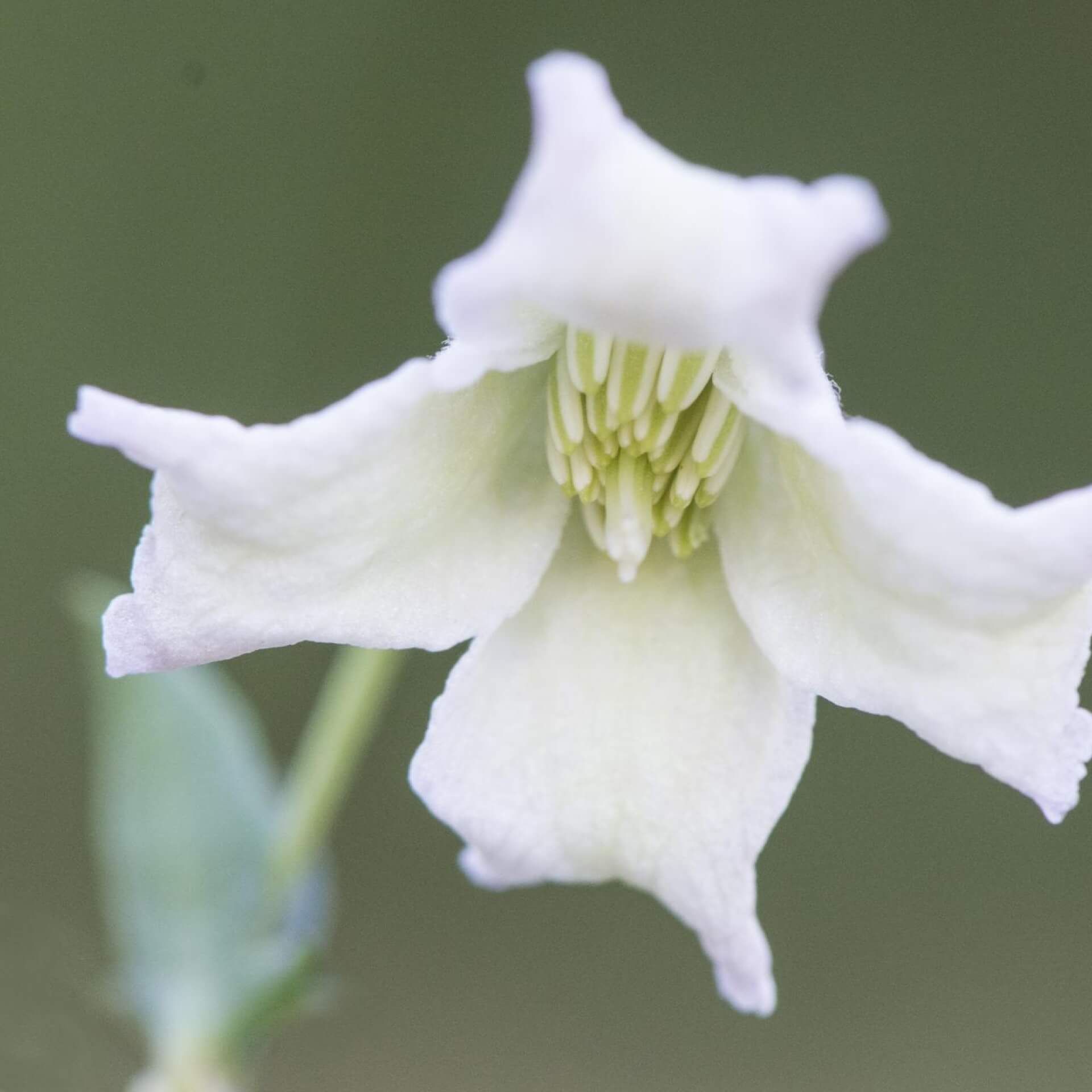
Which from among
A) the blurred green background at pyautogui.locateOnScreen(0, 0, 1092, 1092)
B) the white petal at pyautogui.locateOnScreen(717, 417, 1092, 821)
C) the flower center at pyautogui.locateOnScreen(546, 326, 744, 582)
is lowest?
the white petal at pyautogui.locateOnScreen(717, 417, 1092, 821)

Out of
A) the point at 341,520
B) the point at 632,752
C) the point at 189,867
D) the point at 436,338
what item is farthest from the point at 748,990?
the point at 436,338

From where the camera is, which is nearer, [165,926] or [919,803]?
[165,926]

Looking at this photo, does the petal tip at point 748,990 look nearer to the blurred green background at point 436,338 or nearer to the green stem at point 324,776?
the green stem at point 324,776

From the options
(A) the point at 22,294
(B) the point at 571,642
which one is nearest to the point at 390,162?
(A) the point at 22,294

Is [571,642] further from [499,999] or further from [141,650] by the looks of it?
[499,999]

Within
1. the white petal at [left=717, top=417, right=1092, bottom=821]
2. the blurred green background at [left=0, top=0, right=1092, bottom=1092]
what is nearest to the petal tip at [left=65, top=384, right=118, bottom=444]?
the white petal at [left=717, top=417, right=1092, bottom=821]

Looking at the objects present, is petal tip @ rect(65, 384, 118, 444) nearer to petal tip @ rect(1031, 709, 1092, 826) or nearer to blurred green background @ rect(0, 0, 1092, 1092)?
petal tip @ rect(1031, 709, 1092, 826)
